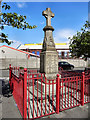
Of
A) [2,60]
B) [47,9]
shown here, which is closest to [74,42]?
[47,9]

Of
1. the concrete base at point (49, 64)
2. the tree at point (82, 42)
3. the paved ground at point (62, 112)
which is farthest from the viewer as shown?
the tree at point (82, 42)

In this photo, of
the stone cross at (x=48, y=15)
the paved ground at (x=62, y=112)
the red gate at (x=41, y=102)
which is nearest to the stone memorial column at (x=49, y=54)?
the stone cross at (x=48, y=15)

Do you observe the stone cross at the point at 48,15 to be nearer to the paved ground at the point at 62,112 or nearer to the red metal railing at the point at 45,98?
the red metal railing at the point at 45,98

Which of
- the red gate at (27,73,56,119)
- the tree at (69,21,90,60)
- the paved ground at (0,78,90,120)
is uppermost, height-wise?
the tree at (69,21,90,60)

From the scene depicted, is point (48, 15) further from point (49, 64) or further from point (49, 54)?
point (49, 64)

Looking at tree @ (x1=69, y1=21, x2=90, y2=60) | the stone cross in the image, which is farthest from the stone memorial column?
tree @ (x1=69, y1=21, x2=90, y2=60)

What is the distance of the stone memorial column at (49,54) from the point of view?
5164mm

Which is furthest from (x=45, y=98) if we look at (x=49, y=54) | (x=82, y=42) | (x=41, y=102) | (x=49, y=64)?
(x=82, y=42)

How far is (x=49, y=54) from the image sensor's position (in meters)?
5.16

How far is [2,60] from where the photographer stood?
68.3ft

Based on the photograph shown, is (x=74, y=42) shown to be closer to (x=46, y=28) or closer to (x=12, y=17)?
(x=46, y=28)

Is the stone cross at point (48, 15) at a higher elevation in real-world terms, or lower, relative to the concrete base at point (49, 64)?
higher

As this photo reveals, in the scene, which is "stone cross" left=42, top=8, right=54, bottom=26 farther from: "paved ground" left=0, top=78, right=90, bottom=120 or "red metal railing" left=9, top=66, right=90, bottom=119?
"paved ground" left=0, top=78, right=90, bottom=120

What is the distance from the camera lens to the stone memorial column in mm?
5164
